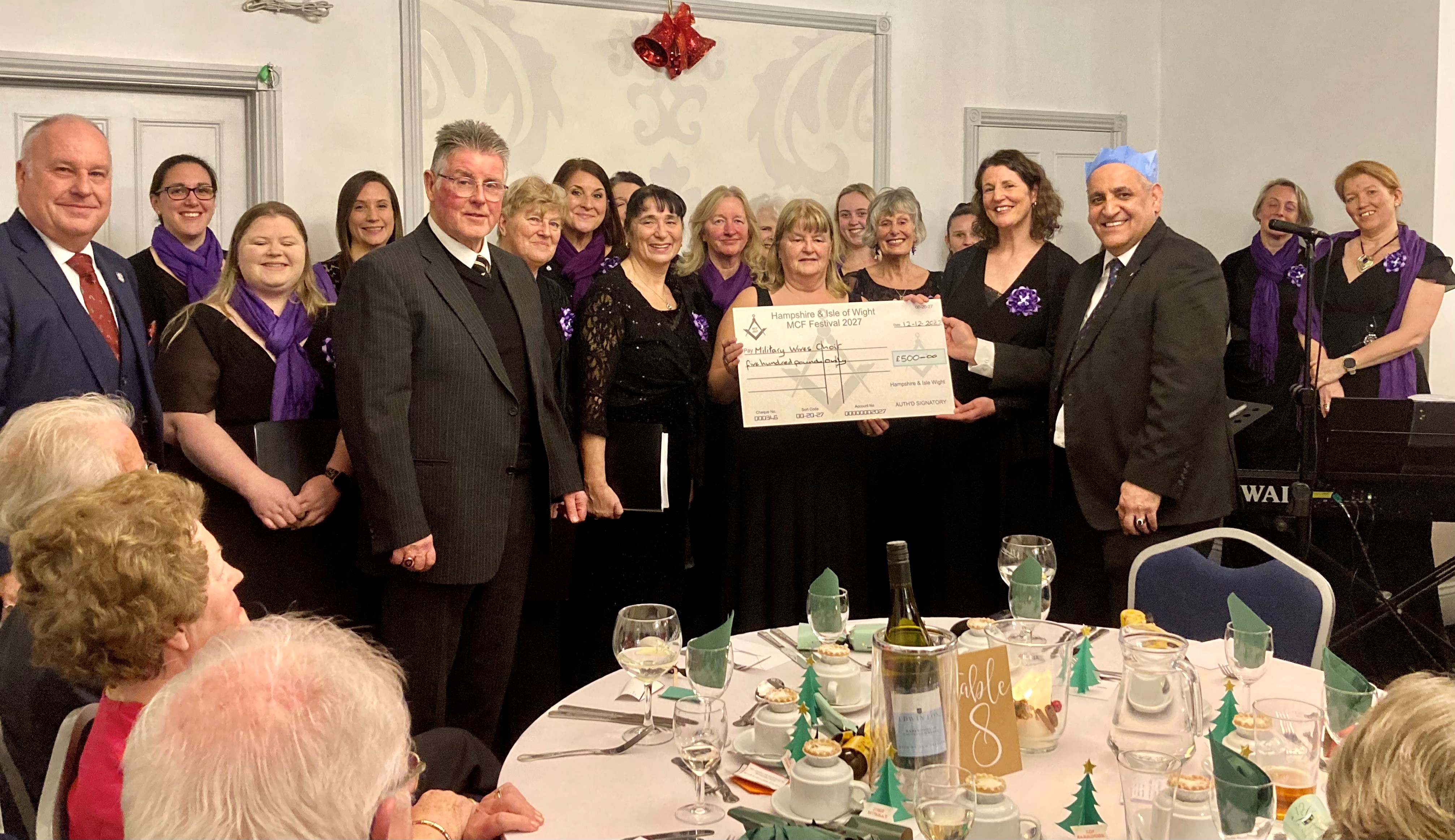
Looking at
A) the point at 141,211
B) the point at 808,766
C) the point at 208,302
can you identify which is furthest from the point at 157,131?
the point at 808,766

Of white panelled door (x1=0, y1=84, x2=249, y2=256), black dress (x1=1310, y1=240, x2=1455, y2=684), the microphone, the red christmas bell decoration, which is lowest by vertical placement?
black dress (x1=1310, y1=240, x2=1455, y2=684)

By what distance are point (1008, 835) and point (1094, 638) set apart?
3.52ft

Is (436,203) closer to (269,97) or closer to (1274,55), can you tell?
(269,97)

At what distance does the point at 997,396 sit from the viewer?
4.10 m

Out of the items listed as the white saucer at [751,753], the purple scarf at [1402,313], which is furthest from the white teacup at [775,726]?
the purple scarf at [1402,313]

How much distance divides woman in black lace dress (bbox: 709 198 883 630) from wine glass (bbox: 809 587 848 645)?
5.78 feet

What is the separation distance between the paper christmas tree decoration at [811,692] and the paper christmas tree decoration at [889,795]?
0.84 feet

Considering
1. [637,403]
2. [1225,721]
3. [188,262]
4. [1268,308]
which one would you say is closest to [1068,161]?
[1268,308]

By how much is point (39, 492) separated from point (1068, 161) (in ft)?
21.6

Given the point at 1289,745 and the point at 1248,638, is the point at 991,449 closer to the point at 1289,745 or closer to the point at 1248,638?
the point at 1248,638

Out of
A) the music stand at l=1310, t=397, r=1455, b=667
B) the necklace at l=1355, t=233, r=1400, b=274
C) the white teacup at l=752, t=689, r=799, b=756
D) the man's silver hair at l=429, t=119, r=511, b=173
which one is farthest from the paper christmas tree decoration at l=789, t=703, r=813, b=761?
the necklace at l=1355, t=233, r=1400, b=274

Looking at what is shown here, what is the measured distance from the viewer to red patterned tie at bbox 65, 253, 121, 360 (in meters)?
3.32

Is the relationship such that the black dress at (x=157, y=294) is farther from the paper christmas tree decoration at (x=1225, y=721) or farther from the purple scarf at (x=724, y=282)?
the paper christmas tree decoration at (x=1225, y=721)

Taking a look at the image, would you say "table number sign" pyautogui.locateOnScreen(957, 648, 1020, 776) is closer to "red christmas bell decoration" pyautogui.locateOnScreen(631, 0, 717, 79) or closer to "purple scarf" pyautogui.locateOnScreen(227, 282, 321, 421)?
"purple scarf" pyautogui.locateOnScreen(227, 282, 321, 421)
